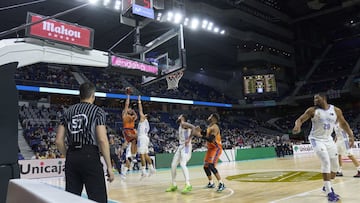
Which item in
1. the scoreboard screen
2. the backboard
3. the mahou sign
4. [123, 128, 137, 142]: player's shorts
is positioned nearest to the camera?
the mahou sign

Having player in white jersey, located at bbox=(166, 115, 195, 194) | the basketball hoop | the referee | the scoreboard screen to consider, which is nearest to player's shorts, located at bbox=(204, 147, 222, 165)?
player in white jersey, located at bbox=(166, 115, 195, 194)

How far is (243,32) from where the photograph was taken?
29969 mm

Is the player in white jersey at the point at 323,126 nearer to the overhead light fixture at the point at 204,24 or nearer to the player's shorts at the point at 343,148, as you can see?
the player's shorts at the point at 343,148

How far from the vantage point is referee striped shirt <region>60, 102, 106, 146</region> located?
3.32 m

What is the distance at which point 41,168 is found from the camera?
1185 cm

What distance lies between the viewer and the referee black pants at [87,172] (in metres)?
3.21

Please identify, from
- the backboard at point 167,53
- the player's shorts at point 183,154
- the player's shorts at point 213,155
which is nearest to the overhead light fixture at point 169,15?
the backboard at point 167,53

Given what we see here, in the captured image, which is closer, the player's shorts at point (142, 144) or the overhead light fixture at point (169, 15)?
the overhead light fixture at point (169, 15)

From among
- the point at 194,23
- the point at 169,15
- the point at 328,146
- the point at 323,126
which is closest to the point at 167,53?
the point at 169,15

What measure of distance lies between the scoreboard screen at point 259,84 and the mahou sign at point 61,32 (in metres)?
25.5

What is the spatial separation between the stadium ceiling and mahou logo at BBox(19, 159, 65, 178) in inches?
389

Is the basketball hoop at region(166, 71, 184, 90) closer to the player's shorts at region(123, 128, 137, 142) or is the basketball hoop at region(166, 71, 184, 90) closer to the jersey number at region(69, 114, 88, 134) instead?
the player's shorts at region(123, 128, 137, 142)

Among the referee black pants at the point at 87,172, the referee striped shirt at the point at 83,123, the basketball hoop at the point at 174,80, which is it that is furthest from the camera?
the basketball hoop at the point at 174,80

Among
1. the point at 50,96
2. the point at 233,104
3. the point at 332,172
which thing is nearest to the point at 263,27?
the point at 233,104
